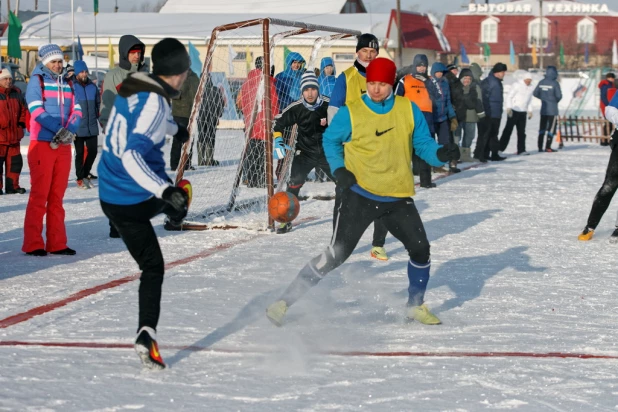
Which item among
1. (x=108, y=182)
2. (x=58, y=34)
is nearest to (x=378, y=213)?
(x=108, y=182)

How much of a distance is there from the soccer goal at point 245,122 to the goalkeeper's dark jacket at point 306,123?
20 centimetres

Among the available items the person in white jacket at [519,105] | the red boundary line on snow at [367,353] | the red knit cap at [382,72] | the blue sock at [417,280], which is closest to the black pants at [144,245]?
the red boundary line on snow at [367,353]

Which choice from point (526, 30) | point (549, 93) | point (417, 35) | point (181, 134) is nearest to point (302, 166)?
point (181, 134)

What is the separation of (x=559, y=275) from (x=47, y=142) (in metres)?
4.49

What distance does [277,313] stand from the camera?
20.3ft

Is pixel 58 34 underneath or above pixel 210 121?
above

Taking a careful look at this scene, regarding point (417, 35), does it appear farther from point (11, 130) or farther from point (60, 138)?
point (60, 138)

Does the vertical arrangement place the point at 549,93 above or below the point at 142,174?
above

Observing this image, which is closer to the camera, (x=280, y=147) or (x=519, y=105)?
(x=280, y=147)

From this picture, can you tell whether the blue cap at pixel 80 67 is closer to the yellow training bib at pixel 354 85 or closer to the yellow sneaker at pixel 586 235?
the yellow training bib at pixel 354 85

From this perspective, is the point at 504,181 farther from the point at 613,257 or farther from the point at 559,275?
the point at 559,275

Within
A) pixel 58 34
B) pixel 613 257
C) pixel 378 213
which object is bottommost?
pixel 613 257

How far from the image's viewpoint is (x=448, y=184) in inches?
624

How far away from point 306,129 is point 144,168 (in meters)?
5.55
